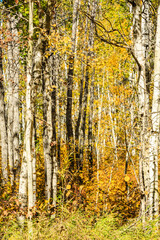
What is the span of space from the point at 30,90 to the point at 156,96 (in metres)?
2.89

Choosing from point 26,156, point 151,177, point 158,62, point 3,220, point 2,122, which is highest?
point 158,62

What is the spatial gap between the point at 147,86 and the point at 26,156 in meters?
3.12

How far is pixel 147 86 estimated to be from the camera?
15.1ft

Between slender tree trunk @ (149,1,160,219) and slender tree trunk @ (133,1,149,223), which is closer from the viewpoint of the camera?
slender tree trunk @ (133,1,149,223)

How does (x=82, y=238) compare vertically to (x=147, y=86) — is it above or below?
below

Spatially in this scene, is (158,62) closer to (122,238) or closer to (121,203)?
(122,238)

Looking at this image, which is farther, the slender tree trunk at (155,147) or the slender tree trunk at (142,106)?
the slender tree trunk at (155,147)

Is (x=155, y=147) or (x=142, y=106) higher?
(x=142, y=106)

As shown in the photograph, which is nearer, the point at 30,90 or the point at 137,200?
the point at 30,90

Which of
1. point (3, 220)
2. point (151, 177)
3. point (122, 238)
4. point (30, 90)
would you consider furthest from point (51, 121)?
point (122, 238)

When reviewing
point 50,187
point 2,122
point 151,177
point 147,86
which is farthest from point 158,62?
point 2,122

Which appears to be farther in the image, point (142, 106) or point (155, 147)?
point (155, 147)

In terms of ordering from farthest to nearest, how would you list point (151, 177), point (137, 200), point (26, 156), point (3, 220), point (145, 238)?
1. point (137, 200)
2. point (3, 220)
3. point (26, 156)
4. point (151, 177)
5. point (145, 238)

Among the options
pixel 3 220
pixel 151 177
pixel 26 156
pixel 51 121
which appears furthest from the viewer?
pixel 51 121
